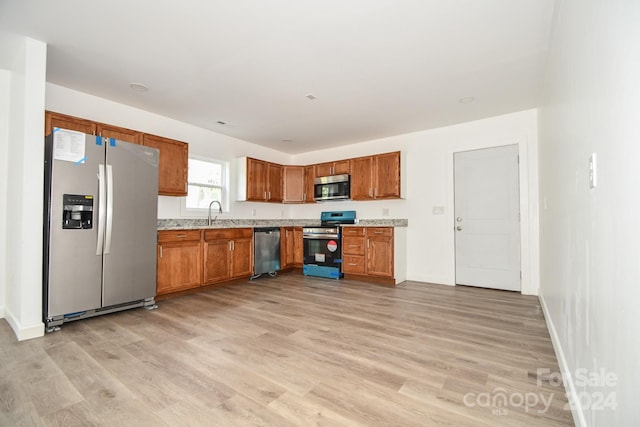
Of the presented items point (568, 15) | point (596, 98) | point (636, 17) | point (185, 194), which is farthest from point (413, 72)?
point (185, 194)

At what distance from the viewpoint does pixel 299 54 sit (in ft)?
8.76

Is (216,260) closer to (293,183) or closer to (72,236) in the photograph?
(72,236)

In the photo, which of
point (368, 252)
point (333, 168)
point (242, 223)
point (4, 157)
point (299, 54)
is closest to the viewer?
point (299, 54)

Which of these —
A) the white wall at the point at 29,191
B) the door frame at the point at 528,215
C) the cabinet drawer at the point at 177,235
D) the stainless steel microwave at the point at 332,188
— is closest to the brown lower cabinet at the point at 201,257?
the cabinet drawer at the point at 177,235

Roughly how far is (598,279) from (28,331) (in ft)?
12.7

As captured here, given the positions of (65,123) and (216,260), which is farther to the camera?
(216,260)

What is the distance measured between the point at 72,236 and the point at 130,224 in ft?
1.63

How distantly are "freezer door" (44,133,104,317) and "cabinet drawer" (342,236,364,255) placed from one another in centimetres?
338

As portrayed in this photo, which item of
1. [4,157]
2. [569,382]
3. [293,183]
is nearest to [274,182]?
[293,183]

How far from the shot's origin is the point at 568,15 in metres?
1.64

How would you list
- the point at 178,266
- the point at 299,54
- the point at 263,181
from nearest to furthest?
the point at 299,54
the point at 178,266
the point at 263,181

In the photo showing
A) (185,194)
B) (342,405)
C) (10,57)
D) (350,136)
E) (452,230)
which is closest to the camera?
(342,405)

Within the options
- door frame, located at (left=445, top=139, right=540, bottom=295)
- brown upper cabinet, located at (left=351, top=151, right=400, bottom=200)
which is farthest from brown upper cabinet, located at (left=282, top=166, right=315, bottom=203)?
door frame, located at (left=445, top=139, right=540, bottom=295)

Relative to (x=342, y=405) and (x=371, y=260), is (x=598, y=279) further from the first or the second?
(x=371, y=260)
